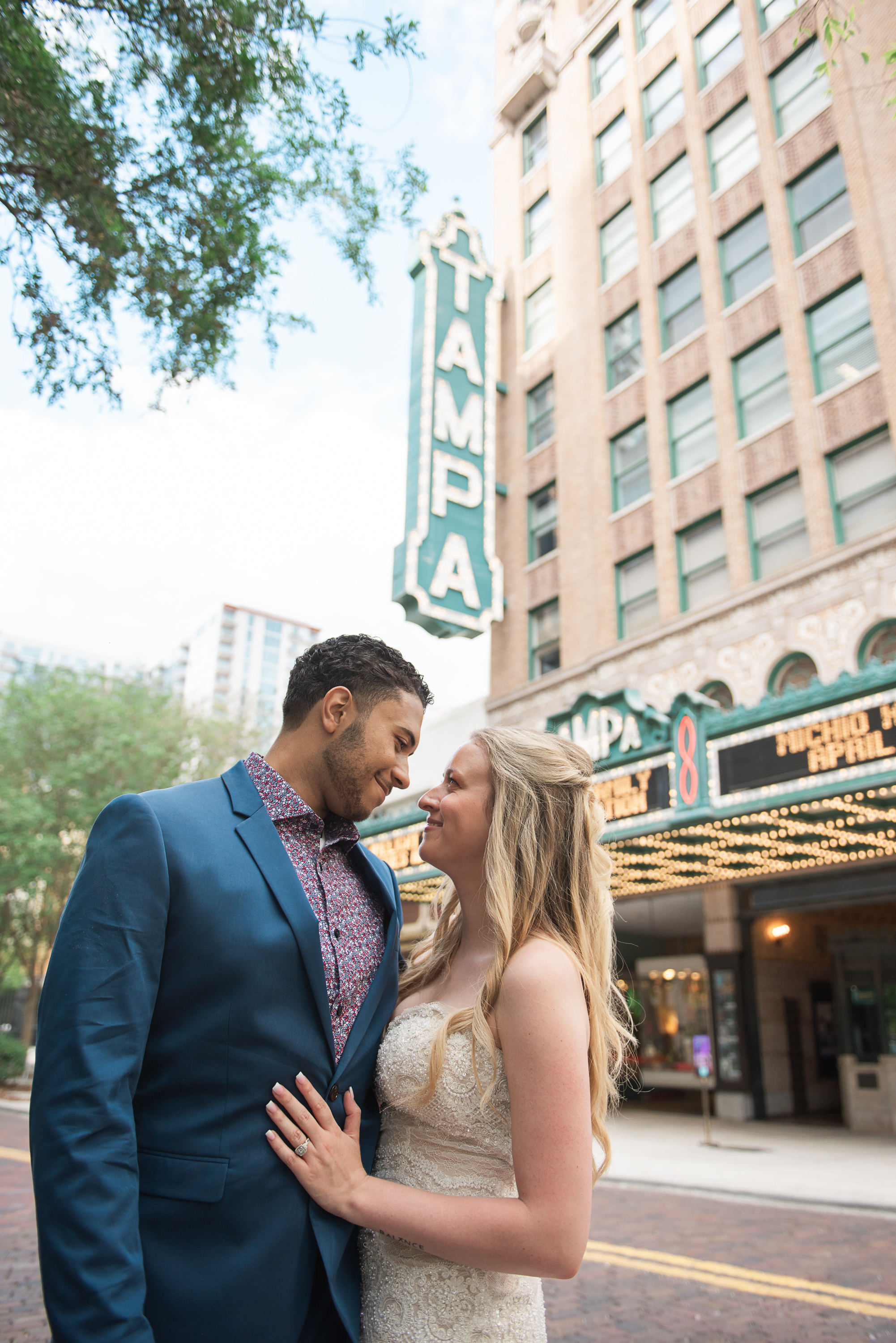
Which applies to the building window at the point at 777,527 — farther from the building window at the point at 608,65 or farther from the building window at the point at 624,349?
the building window at the point at 608,65

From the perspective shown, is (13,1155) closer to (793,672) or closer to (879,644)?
(793,672)

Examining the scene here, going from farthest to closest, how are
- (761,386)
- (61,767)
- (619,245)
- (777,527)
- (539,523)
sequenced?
(61,767)
(539,523)
(619,245)
(761,386)
(777,527)

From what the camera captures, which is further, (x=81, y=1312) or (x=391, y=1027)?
(x=391, y=1027)

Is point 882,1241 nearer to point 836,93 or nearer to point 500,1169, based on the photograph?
point 500,1169

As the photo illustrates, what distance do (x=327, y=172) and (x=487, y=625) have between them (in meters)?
12.4

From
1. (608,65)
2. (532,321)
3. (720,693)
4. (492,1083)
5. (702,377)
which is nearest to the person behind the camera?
(492,1083)

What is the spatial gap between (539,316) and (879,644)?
15202 millimetres

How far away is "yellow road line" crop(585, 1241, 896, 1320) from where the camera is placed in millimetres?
5746

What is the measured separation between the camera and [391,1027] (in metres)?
2.52

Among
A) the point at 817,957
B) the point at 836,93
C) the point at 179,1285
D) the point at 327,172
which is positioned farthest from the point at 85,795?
the point at 179,1285

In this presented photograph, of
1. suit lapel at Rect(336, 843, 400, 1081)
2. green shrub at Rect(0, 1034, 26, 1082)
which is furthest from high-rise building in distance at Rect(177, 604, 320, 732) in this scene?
suit lapel at Rect(336, 843, 400, 1081)

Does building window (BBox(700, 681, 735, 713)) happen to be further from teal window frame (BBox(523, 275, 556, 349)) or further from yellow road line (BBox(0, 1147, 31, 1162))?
yellow road line (BBox(0, 1147, 31, 1162))

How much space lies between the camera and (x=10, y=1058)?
78.7 ft

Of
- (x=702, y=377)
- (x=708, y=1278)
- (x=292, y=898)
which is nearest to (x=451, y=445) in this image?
(x=702, y=377)
